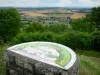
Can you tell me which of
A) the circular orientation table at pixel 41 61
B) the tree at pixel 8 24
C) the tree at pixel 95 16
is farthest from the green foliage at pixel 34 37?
the circular orientation table at pixel 41 61

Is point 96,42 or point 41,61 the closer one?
point 41,61

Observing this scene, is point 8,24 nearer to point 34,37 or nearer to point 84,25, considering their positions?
point 34,37

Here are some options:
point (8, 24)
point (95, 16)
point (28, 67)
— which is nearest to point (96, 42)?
point (95, 16)

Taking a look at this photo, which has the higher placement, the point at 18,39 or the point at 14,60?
the point at 14,60

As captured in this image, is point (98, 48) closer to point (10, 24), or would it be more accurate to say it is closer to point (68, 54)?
point (10, 24)

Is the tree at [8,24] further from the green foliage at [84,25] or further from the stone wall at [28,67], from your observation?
the stone wall at [28,67]

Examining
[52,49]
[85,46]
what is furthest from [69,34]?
[52,49]
